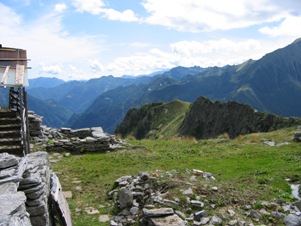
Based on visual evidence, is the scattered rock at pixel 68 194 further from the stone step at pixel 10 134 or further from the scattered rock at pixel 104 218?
the stone step at pixel 10 134

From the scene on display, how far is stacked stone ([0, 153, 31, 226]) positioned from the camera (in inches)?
236

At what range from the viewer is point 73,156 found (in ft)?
79.8

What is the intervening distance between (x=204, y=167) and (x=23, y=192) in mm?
14395

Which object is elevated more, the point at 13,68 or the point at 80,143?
the point at 13,68

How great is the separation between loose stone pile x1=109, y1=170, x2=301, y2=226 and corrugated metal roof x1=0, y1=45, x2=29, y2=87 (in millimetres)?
7717

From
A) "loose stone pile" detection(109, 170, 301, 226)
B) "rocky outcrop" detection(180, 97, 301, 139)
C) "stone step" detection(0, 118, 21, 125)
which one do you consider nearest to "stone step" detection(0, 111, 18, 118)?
"stone step" detection(0, 118, 21, 125)

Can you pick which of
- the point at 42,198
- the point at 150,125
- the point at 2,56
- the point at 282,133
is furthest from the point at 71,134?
the point at 150,125

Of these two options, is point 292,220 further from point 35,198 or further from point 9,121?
point 9,121

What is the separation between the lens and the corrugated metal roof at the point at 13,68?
1662 cm

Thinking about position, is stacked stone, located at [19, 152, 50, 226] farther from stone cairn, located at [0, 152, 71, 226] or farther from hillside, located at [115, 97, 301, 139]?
hillside, located at [115, 97, 301, 139]

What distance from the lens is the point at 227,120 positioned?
4441 inches

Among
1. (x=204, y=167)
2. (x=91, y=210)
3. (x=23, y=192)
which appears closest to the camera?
(x=23, y=192)

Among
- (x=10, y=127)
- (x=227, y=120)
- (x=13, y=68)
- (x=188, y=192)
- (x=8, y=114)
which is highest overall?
(x=13, y=68)

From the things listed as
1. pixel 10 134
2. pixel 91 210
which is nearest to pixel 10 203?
pixel 91 210
